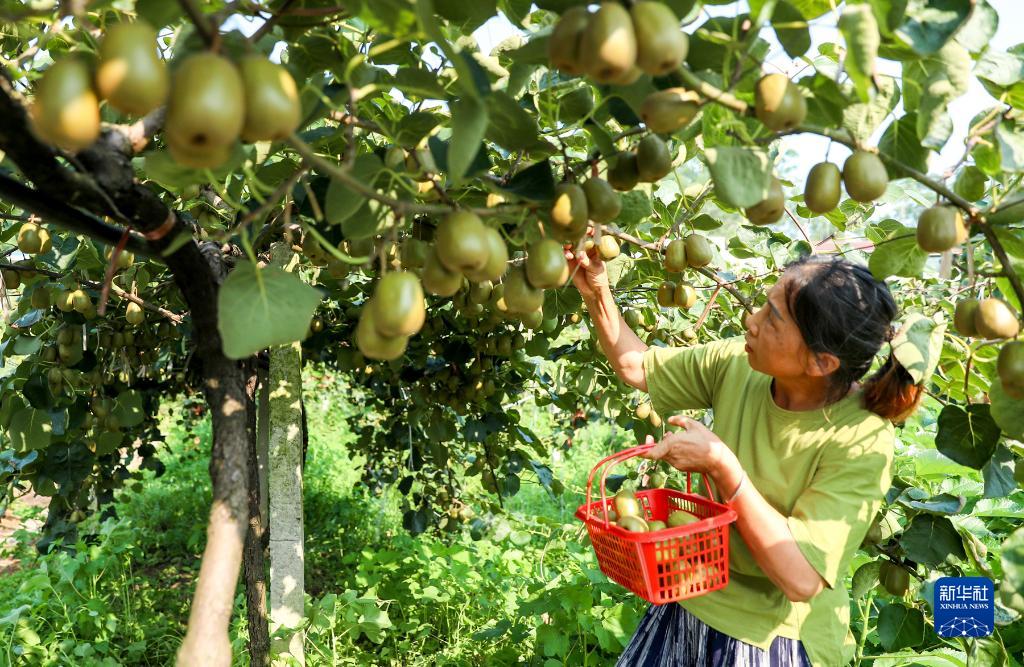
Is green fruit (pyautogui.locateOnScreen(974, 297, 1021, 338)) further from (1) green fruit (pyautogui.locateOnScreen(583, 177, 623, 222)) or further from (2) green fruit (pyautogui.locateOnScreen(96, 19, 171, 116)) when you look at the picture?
(2) green fruit (pyautogui.locateOnScreen(96, 19, 171, 116))

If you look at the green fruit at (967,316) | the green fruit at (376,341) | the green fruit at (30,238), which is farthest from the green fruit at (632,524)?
the green fruit at (30,238)

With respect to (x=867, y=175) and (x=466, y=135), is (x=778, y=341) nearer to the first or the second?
(x=867, y=175)

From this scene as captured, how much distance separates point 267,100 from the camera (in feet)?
2.06

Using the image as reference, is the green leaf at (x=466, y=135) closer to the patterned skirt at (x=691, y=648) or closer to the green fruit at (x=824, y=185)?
the green fruit at (x=824, y=185)

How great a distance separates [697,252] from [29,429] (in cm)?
203

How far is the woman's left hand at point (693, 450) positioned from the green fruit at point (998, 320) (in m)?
0.62

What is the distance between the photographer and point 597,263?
181cm

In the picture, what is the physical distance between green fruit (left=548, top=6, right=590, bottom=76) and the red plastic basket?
108 cm

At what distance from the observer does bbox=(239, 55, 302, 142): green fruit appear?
2.06 feet

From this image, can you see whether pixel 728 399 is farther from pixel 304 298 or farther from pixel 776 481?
pixel 304 298

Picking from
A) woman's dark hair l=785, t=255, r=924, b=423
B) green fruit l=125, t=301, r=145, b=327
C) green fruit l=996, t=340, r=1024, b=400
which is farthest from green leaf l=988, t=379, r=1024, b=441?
green fruit l=125, t=301, r=145, b=327

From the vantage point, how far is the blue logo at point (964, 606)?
74.0 inches

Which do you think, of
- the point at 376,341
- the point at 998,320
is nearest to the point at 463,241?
the point at 376,341

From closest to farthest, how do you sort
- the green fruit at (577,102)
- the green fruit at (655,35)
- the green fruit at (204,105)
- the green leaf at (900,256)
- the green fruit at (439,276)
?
the green fruit at (204,105) < the green fruit at (655,35) < the green fruit at (439,276) < the green fruit at (577,102) < the green leaf at (900,256)
